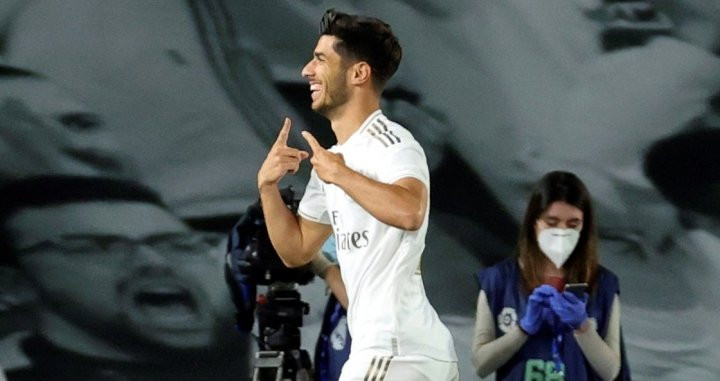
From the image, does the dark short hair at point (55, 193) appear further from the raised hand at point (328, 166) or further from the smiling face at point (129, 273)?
the raised hand at point (328, 166)

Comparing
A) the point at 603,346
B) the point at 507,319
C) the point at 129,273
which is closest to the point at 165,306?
the point at 129,273

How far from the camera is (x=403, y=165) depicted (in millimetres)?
2990

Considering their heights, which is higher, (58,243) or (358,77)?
(358,77)

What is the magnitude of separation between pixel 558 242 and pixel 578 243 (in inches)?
3.0

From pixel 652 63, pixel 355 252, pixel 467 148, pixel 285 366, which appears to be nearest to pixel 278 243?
pixel 355 252

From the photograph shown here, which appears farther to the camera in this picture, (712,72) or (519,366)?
(712,72)

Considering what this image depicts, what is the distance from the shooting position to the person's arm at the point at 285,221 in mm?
3111

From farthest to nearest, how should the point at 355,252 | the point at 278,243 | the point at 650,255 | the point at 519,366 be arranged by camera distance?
the point at 650,255, the point at 519,366, the point at 278,243, the point at 355,252

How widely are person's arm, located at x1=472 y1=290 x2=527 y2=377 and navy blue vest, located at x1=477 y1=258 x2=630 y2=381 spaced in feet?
0.07

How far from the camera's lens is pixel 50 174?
4.97m

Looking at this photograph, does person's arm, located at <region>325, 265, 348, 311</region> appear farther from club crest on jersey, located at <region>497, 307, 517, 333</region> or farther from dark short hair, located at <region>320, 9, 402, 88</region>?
dark short hair, located at <region>320, 9, 402, 88</region>

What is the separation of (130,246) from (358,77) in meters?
2.03

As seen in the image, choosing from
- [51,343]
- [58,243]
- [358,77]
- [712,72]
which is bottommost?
[51,343]

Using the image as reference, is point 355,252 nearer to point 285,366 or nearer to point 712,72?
point 285,366
